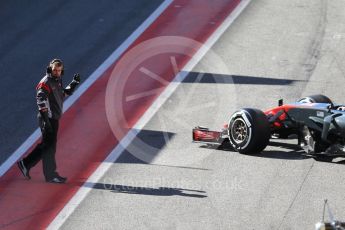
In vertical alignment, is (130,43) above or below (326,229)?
below

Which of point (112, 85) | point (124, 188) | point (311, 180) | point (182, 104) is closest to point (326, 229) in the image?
point (311, 180)

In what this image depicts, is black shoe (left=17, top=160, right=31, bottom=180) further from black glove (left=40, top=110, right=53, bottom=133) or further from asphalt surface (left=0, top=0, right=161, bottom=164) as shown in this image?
asphalt surface (left=0, top=0, right=161, bottom=164)

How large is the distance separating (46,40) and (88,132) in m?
5.11

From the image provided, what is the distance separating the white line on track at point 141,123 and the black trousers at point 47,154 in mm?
626

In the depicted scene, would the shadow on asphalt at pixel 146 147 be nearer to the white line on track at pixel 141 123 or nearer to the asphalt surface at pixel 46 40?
the white line on track at pixel 141 123

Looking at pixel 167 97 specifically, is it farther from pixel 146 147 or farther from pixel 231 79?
pixel 146 147

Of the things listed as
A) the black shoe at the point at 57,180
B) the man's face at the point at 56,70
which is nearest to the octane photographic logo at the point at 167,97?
the black shoe at the point at 57,180

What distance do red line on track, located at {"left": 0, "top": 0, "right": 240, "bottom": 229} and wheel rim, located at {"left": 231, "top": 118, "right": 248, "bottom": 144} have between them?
7.23 ft

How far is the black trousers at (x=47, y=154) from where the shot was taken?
1377 cm

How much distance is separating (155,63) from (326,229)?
32.6ft

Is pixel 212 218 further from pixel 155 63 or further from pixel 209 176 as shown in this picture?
pixel 155 63

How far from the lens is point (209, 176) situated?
1357 cm

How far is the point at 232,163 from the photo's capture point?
14.0 meters
